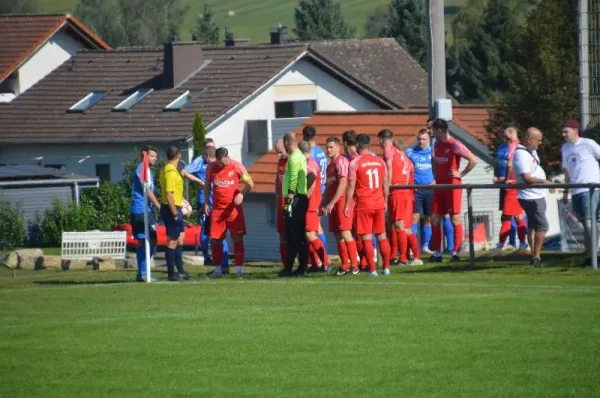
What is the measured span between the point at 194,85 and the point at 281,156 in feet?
127

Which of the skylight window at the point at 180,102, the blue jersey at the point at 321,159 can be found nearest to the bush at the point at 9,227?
the blue jersey at the point at 321,159

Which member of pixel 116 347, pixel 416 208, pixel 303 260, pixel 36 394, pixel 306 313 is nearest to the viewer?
pixel 36 394

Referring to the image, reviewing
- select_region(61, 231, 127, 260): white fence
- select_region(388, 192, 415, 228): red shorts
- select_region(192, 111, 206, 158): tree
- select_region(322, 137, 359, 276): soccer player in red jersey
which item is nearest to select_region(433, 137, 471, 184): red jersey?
select_region(388, 192, 415, 228): red shorts

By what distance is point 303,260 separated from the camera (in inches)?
784

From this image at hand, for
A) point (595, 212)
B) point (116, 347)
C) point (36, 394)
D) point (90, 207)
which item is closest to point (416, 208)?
point (595, 212)

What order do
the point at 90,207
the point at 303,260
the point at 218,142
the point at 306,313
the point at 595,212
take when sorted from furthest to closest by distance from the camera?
the point at 218,142
the point at 90,207
the point at 303,260
the point at 595,212
the point at 306,313

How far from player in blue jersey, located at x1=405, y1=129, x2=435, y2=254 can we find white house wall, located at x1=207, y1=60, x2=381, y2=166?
35.0 metres

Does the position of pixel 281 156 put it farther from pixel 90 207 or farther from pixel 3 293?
pixel 90 207

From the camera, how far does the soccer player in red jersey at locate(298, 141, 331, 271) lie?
66.4 ft

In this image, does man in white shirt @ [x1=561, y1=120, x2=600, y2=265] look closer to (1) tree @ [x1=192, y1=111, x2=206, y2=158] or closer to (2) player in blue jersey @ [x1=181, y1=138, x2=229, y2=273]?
(2) player in blue jersey @ [x1=181, y1=138, x2=229, y2=273]

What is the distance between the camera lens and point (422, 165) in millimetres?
21922

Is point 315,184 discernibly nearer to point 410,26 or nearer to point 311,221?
point 311,221

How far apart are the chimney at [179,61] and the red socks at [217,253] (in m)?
39.5

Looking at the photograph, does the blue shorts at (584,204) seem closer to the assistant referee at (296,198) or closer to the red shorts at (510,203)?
the red shorts at (510,203)
